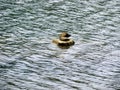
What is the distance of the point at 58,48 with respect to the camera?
30.4m

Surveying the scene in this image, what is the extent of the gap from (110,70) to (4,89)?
317 inches

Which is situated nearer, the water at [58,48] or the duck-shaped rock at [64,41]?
the water at [58,48]

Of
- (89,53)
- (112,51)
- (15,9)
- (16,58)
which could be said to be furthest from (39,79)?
(15,9)

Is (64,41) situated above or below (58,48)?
above

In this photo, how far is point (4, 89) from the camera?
22.2 m

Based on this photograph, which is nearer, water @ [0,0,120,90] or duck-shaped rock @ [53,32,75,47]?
water @ [0,0,120,90]

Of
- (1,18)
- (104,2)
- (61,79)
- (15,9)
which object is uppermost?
(104,2)

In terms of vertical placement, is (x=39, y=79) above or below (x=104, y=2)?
below

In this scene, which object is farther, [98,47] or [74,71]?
[98,47]

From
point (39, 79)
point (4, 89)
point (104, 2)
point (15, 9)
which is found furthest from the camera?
point (104, 2)

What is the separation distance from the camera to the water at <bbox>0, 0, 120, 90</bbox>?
937 inches

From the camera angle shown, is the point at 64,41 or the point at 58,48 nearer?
the point at 58,48

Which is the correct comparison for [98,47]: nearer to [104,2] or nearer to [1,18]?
[1,18]

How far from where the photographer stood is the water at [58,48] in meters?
23.8
